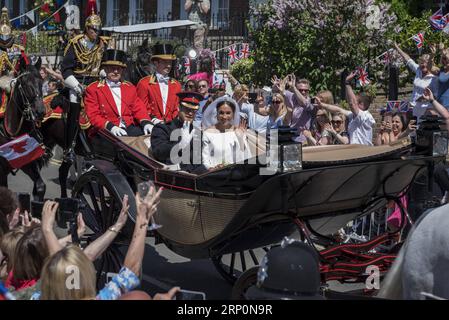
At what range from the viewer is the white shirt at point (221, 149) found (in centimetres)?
626

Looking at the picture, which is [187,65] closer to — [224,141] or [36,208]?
[224,141]

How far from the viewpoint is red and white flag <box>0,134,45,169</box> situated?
9.47 m

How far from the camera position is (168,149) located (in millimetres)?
6504

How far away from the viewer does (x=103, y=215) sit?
264 inches

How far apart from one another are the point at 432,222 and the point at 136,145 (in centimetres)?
377

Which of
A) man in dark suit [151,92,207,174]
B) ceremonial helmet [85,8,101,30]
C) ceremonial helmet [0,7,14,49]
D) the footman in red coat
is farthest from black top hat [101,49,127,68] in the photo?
ceremonial helmet [0,7,14,49]

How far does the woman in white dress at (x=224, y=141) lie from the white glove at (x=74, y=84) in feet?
14.6

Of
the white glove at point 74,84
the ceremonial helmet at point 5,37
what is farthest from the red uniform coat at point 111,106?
the ceremonial helmet at point 5,37

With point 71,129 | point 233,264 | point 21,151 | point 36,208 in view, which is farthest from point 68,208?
point 71,129

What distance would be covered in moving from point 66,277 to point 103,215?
3402mm

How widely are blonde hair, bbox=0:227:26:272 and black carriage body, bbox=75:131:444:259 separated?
57.9 inches

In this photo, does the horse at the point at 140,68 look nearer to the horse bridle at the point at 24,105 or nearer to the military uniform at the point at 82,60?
the military uniform at the point at 82,60

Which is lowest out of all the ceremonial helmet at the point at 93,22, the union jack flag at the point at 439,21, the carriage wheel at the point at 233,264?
the carriage wheel at the point at 233,264

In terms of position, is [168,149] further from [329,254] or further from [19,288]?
[19,288]
